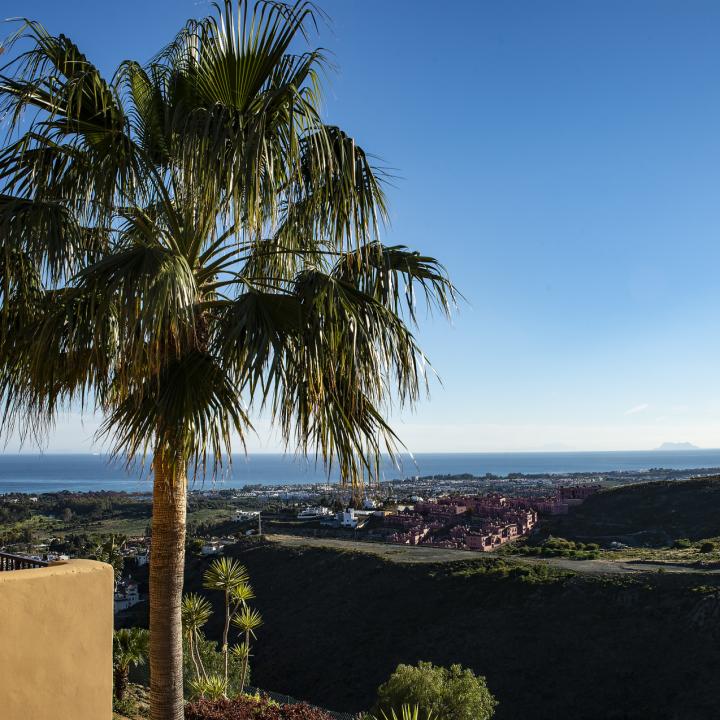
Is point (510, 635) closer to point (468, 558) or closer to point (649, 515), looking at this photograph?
point (468, 558)

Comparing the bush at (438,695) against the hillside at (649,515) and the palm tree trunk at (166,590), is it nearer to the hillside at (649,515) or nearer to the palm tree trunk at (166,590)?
the palm tree trunk at (166,590)

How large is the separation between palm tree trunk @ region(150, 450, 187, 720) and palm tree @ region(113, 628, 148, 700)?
5.68 metres

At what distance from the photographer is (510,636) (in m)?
23.6

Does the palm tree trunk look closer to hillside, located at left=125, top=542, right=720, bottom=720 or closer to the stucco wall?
the stucco wall

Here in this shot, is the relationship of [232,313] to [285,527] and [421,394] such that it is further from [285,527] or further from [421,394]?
[285,527]

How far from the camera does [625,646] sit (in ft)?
71.7

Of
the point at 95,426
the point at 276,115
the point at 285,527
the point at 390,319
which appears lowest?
the point at 285,527

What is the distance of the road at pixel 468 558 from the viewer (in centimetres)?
2828

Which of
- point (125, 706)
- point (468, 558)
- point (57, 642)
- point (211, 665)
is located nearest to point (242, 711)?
point (125, 706)

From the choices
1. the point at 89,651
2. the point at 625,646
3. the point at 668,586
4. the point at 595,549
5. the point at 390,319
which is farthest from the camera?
the point at 595,549

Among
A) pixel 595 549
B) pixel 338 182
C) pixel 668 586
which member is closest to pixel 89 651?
pixel 338 182

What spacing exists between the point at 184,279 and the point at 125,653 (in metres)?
8.00

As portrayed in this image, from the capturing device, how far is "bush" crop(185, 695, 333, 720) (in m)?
7.05

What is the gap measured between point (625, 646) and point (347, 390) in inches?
868
